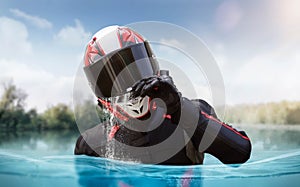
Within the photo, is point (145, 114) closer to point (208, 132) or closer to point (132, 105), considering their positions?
point (132, 105)

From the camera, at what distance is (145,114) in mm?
3064

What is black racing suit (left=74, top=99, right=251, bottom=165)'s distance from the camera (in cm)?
289

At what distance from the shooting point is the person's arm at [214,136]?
113 inches

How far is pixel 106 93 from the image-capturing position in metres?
3.41

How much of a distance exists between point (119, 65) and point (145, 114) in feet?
1.80

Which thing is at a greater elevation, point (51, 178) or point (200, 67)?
point (200, 67)

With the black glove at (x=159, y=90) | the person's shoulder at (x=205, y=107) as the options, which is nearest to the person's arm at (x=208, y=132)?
the black glove at (x=159, y=90)

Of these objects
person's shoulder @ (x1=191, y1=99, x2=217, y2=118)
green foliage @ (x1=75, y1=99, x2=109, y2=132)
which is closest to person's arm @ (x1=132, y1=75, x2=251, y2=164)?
person's shoulder @ (x1=191, y1=99, x2=217, y2=118)

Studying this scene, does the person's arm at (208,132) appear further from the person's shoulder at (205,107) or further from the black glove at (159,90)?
the person's shoulder at (205,107)

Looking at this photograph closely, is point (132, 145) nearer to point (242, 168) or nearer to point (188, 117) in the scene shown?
point (188, 117)

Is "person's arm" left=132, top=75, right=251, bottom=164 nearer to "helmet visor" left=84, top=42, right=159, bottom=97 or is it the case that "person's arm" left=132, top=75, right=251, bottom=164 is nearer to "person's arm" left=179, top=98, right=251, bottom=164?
"person's arm" left=179, top=98, right=251, bottom=164

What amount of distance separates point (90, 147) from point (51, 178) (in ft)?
2.96

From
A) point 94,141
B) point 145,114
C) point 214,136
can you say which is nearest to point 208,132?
point 214,136

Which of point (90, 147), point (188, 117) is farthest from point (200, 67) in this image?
point (90, 147)
